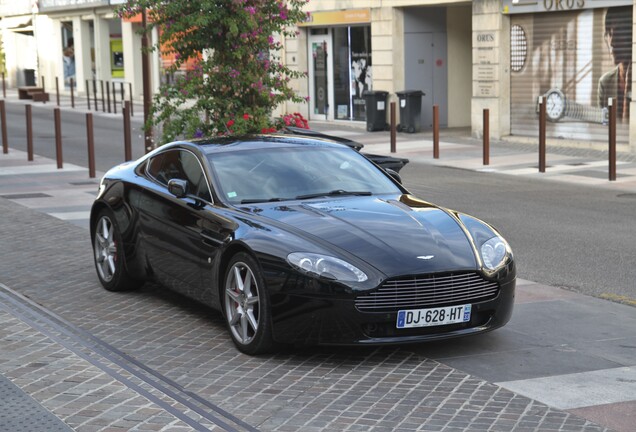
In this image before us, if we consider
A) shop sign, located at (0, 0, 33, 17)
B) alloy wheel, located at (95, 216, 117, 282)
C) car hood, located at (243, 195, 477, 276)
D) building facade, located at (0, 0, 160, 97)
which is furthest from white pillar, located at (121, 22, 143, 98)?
car hood, located at (243, 195, 477, 276)

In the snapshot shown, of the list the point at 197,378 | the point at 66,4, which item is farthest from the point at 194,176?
the point at 66,4

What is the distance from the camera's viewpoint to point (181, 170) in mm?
8844

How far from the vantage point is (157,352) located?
7.54 meters

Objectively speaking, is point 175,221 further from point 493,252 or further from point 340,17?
point 340,17

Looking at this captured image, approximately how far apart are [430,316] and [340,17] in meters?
25.6

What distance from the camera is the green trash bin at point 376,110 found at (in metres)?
29.7

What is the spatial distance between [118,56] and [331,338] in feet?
145

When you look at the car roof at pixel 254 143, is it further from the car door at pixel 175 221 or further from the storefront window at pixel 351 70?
the storefront window at pixel 351 70

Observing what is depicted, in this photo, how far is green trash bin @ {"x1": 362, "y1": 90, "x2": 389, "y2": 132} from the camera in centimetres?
2969

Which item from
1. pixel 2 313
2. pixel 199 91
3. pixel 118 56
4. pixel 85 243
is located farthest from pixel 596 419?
pixel 118 56

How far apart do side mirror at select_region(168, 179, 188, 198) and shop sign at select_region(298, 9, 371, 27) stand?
2254 cm

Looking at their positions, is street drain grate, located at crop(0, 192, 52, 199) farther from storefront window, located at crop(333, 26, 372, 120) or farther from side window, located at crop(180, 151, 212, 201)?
storefront window, located at crop(333, 26, 372, 120)

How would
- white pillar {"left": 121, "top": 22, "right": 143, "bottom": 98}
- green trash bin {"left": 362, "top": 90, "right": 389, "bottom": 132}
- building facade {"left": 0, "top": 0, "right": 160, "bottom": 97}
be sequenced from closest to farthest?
green trash bin {"left": 362, "top": 90, "right": 389, "bottom": 132}, white pillar {"left": 121, "top": 22, "right": 143, "bottom": 98}, building facade {"left": 0, "top": 0, "right": 160, "bottom": 97}

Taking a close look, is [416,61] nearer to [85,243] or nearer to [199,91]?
[199,91]
